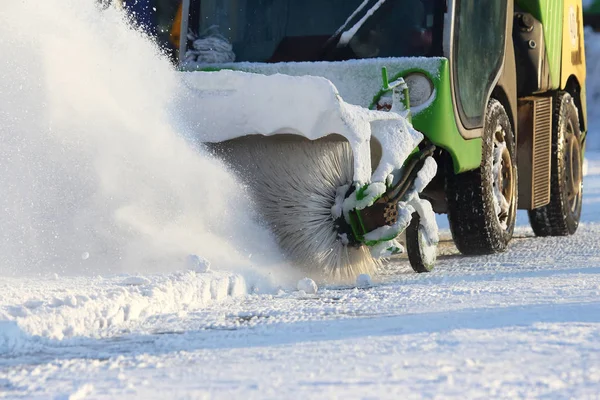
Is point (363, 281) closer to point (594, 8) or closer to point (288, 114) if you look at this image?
point (288, 114)

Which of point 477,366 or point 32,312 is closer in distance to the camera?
point 477,366

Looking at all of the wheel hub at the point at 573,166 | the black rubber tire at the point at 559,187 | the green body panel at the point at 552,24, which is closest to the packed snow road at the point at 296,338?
the green body panel at the point at 552,24

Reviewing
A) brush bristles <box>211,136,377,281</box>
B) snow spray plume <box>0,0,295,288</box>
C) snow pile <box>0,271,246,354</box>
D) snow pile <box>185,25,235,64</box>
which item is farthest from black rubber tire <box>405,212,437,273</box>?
snow pile <box>185,25,235,64</box>

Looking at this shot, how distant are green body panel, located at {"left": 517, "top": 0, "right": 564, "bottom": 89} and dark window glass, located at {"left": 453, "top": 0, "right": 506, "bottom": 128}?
28.2 inches

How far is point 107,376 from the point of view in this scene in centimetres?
300

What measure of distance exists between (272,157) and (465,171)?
1.32 m

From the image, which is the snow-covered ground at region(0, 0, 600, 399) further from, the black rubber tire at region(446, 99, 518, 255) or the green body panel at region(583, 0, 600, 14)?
the green body panel at region(583, 0, 600, 14)

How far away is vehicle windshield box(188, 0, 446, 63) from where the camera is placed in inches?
235

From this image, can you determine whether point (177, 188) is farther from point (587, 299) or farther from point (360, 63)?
point (587, 299)

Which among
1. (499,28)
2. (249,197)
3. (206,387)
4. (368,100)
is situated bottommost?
(206,387)

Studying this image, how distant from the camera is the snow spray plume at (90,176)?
4965 mm

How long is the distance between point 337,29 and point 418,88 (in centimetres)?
49

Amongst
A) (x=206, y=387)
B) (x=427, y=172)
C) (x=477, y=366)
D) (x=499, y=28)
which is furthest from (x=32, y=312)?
(x=499, y=28)

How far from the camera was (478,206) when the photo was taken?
6.29 metres
